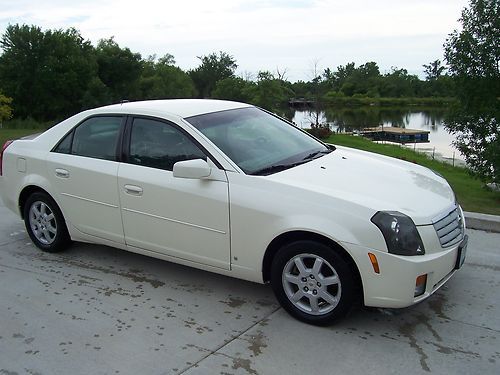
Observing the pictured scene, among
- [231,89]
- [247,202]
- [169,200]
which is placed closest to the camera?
[247,202]

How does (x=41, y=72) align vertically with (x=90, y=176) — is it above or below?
above

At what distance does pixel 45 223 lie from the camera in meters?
5.25

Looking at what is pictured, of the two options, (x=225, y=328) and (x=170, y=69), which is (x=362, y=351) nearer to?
(x=225, y=328)

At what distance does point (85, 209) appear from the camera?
15.8ft

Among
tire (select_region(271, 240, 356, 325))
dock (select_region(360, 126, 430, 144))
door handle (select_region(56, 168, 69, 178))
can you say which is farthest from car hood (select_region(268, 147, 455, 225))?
dock (select_region(360, 126, 430, 144))

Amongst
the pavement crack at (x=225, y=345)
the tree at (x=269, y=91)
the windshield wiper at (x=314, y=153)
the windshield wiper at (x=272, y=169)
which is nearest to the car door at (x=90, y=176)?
the windshield wiper at (x=272, y=169)

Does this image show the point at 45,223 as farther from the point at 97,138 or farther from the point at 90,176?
the point at 97,138

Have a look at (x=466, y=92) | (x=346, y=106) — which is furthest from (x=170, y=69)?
(x=466, y=92)

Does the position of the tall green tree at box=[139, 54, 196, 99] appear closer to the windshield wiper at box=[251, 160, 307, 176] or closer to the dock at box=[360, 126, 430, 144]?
the dock at box=[360, 126, 430, 144]

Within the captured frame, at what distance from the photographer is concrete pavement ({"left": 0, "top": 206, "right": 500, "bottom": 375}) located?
321 centimetres

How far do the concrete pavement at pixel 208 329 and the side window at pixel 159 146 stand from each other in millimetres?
1072

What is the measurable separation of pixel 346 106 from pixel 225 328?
3672 inches

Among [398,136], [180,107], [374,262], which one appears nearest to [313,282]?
[374,262]

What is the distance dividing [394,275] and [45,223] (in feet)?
11.7
